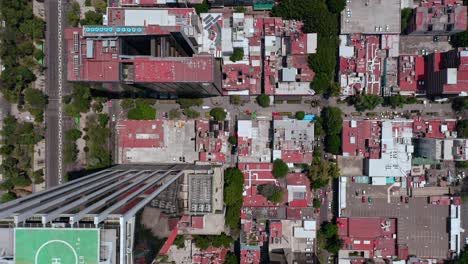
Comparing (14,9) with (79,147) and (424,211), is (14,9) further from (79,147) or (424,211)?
(424,211)

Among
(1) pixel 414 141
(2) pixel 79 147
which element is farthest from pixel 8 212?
(1) pixel 414 141

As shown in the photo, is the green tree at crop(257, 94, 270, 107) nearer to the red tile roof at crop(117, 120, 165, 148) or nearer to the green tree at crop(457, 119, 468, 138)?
the red tile roof at crop(117, 120, 165, 148)

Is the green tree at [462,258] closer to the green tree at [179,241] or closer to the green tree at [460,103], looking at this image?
the green tree at [460,103]

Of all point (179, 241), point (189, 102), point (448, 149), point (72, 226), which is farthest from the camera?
point (179, 241)

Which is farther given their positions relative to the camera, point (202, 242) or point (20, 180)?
point (20, 180)

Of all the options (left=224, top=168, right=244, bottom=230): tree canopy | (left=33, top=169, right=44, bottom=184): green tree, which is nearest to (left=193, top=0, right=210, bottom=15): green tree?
(left=224, top=168, right=244, bottom=230): tree canopy

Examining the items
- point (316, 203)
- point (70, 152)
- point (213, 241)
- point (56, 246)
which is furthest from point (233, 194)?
point (56, 246)

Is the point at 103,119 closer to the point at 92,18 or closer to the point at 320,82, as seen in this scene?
the point at 92,18
